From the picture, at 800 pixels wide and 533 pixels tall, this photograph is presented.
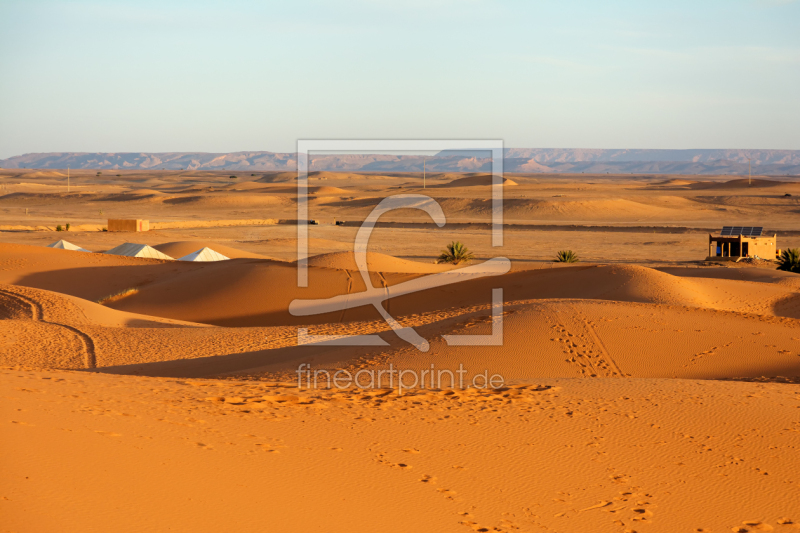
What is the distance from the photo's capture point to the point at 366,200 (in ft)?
281

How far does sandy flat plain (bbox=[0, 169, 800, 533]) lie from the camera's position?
18.2ft

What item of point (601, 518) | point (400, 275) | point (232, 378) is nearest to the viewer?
point (601, 518)

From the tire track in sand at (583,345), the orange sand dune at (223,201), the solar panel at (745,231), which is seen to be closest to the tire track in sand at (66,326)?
the tire track in sand at (583,345)

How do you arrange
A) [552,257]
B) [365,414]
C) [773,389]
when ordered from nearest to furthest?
[365,414], [773,389], [552,257]

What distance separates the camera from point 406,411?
8.23 metres

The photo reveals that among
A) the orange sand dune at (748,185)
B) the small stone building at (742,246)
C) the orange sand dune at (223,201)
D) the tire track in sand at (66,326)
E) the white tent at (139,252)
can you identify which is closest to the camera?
the tire track in sand at (66,326)

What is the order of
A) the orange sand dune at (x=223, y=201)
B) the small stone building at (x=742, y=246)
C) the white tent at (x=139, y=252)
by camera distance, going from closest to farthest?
the white tent at (x=139, y=252) < the small stone building at (x=742, y=246) < the orange sand dune at (x=223, y=201)

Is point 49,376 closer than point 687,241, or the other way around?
point 49,376

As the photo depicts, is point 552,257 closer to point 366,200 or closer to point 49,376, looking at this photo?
point 49,376

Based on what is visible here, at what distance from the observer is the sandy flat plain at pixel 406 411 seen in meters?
A: 5.55

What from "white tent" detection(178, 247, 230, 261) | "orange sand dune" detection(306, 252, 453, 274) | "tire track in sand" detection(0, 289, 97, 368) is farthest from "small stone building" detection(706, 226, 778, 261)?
"tire track in sand" detection(0, 289, 97, 368)

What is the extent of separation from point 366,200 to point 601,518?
8053 centimetres

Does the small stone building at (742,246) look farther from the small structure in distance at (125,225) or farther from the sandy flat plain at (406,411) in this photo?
the small structure in distance at (125,225)

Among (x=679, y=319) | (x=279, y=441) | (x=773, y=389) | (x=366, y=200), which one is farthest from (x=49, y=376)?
(x=366, y=200)
